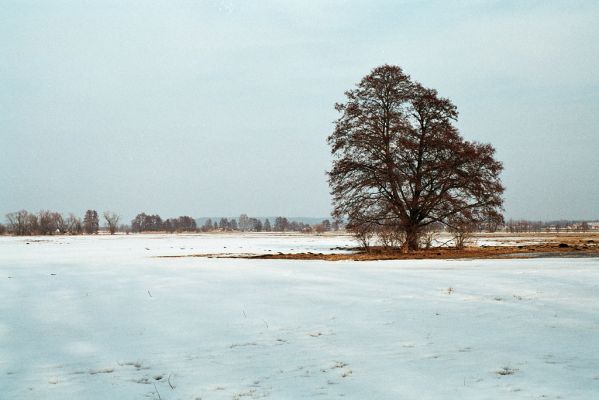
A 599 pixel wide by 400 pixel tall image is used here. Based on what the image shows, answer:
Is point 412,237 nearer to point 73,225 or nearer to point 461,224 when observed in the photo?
point 461,224

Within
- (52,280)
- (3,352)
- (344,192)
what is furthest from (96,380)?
(344,192)

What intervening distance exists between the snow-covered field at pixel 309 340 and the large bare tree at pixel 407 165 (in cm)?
1681

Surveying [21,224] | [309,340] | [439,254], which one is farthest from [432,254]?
[21,224]

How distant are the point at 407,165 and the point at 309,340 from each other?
2465 centimetres

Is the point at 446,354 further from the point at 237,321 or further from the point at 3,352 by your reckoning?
the point at 3,352

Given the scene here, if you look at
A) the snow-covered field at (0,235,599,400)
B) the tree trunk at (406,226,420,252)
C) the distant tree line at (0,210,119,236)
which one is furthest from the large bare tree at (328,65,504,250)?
the distant tree line at (0,210,119,236)

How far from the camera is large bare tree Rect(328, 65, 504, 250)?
102 ft

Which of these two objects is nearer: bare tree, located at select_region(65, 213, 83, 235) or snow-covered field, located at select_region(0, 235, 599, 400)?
snow-covered field, located at select_region(0, 235, 599, 400)

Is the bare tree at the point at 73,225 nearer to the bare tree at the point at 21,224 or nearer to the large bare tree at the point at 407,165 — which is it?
the bare tree at the point at 21,224

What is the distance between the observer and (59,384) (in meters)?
6.37

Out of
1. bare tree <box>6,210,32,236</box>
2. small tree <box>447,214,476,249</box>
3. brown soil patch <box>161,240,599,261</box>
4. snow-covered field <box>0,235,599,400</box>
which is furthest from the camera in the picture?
bare tree <box>6,210,32,236</box>

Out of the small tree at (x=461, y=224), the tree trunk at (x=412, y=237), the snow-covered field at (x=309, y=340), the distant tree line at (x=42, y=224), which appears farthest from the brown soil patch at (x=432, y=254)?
the distant tree line at (x=42, y=224)

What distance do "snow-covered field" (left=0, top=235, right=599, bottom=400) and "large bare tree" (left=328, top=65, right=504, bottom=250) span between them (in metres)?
16.8

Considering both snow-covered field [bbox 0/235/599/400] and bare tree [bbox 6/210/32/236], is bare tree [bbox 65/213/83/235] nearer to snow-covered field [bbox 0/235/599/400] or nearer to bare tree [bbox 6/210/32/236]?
bare tree [bbox 6/210/32/236]
